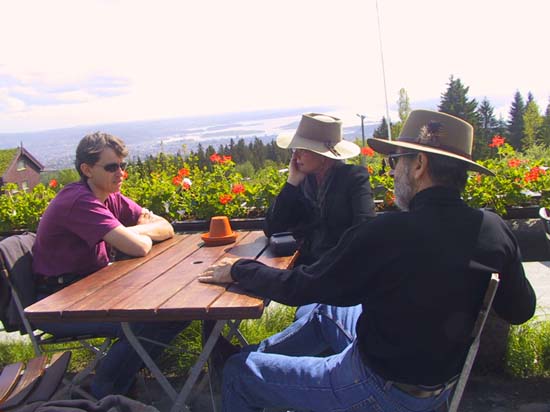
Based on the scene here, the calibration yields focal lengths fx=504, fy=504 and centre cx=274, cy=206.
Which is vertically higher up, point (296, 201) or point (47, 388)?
point (296, 201)

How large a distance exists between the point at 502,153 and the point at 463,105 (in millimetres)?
61796

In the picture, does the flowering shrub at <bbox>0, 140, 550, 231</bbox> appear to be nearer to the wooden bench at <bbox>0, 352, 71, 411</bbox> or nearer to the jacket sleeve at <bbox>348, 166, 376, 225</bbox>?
the jacket sleeve at <bbox>348, 166, 376, 225</bbox>

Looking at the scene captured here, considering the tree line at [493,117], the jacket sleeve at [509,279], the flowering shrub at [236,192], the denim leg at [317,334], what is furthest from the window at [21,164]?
the jacket sleeve at [509,279]

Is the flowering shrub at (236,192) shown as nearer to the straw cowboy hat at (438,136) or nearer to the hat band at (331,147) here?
the hat band at (331,147)

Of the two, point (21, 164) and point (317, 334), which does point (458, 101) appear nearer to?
point (21, 164)

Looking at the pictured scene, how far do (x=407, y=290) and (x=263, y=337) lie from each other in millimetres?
1950

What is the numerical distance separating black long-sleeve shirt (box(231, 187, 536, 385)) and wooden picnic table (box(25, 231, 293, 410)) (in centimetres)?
44

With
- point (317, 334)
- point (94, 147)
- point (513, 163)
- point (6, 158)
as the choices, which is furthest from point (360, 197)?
point (6, 158)

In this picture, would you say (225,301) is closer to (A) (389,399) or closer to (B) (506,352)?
(A) (389,399)

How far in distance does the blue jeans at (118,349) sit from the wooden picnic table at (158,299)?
0.29m

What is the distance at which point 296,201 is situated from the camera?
3137 mm

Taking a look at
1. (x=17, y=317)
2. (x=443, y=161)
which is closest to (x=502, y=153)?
(x=443, y=161)

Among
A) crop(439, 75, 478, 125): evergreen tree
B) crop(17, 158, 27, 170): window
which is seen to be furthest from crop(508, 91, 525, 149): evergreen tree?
crop(17, 158, 27, 170): window

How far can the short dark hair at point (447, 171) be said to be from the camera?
169cm
